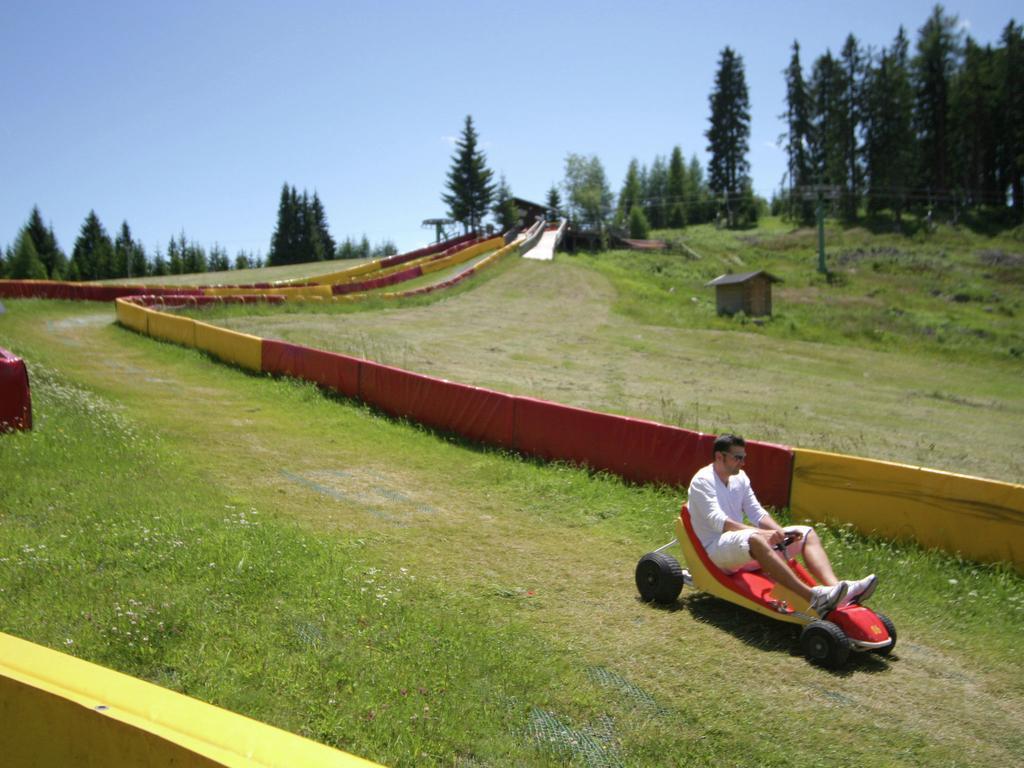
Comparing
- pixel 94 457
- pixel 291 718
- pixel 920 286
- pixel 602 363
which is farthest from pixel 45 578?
pixel 920 286

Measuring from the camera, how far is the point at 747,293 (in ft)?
114

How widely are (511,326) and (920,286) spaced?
3354cm

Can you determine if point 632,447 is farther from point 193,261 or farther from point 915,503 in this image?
point 193,261

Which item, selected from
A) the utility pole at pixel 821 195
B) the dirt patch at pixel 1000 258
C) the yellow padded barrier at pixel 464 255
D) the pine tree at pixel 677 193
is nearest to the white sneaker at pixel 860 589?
the yellow padded barrier at pixel 464 255

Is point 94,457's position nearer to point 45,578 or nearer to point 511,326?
point 45,578

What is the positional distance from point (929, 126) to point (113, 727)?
9407cm

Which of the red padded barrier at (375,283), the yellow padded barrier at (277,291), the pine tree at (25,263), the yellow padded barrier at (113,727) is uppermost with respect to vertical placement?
the pine tree at (25,263)

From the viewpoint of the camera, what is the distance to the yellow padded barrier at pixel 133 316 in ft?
73.1

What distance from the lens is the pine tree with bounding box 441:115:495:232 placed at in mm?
84125

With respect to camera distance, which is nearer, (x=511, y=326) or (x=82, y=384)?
(x=82, y=384)

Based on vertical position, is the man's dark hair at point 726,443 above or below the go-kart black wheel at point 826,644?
above

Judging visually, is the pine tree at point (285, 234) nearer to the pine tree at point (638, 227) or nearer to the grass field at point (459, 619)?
the pine tree at point (638, 227)

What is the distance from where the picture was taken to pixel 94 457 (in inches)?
376

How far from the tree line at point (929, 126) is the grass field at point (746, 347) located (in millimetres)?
28384
